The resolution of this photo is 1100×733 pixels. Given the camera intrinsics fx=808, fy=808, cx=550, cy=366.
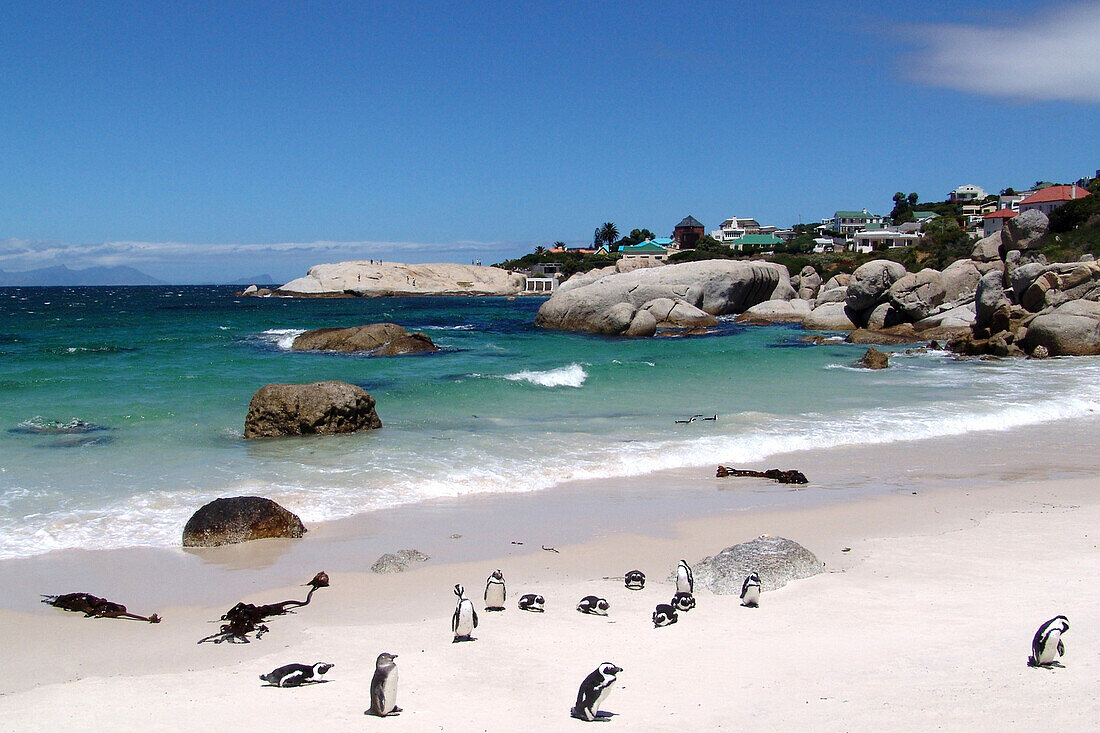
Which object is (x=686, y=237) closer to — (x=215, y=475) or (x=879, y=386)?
(x=879, y=386)

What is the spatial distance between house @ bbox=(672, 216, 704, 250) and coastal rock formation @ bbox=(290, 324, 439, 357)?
80.8 meters

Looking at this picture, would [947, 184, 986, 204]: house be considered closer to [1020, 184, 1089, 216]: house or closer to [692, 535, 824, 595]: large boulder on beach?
[1020, 184, 1089, 216]: house

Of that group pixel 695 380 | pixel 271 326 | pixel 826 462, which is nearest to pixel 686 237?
pixel 271 326

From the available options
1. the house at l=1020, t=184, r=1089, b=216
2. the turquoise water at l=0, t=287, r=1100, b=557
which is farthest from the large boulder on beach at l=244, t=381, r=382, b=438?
the house at l=1020, t=184, r=1089, b=216

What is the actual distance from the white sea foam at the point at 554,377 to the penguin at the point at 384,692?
49.7ft

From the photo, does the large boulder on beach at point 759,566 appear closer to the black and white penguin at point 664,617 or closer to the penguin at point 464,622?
the black and white penguin at point 664,617

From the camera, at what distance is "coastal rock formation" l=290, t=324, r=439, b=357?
2653cm

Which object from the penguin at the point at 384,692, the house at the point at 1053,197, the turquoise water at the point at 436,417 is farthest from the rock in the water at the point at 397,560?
the house at the point at 1053,197

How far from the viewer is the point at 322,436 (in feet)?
45.4

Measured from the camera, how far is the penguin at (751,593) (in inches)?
264

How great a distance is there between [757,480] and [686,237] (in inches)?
3827

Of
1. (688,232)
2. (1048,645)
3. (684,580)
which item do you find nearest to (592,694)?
(684,580)

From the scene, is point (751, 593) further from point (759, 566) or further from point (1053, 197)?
point (1053, 197)

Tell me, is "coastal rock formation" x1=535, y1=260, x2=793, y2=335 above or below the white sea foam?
above
